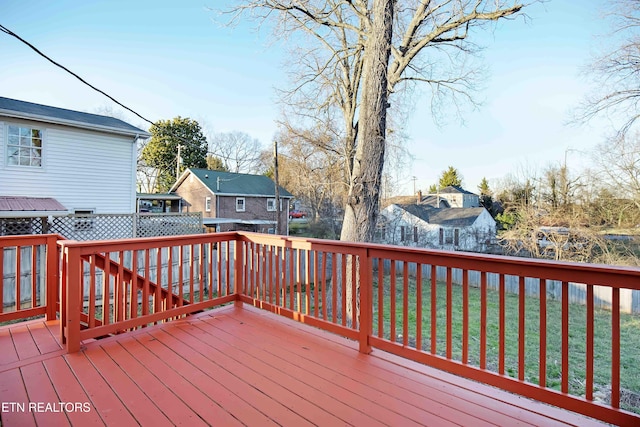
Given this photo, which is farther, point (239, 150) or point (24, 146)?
point (239, 150)

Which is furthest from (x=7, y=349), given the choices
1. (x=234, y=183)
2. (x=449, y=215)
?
(x=449, y=215)

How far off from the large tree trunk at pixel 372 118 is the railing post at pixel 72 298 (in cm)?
402

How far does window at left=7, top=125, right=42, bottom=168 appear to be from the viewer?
331 inches

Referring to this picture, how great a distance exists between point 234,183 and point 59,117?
1108 centimetres

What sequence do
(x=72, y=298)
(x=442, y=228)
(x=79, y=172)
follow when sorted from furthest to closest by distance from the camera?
(x=442, y=228) → (x=79, y=172) → (x=72, y=298)

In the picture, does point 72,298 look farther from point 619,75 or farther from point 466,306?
point 619,75

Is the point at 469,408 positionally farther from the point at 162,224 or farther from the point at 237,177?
the point at 237,177

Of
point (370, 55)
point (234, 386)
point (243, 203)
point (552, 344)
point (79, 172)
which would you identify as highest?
point (370, 55)

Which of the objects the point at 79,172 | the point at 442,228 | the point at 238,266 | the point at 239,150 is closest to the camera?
the point at 238,266

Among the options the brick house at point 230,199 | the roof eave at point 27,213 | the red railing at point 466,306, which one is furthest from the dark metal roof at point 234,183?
the red railing at point 466,306

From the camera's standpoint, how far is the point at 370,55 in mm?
5328

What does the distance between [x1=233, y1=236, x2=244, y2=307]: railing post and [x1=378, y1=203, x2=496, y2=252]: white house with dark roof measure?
1307cm

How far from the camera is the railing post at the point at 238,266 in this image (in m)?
3.62

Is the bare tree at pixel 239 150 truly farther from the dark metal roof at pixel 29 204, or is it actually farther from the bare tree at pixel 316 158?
the dark metal roof at pixel 29 204
